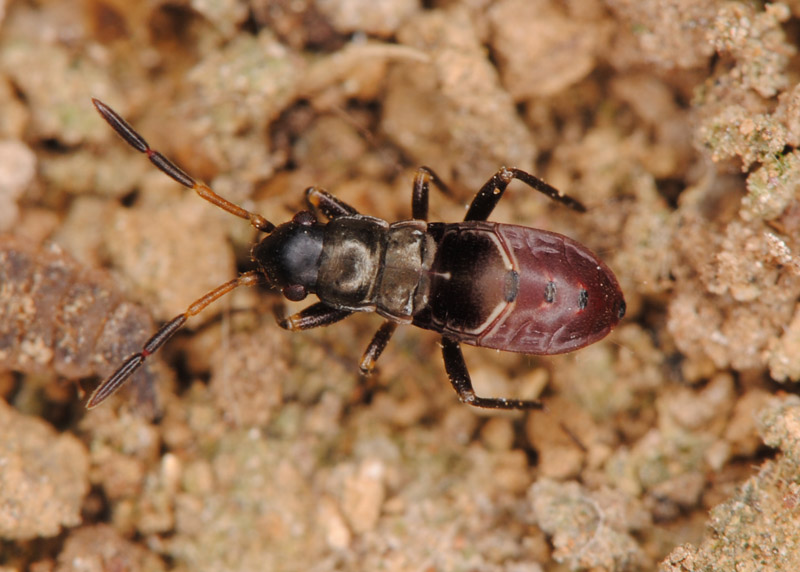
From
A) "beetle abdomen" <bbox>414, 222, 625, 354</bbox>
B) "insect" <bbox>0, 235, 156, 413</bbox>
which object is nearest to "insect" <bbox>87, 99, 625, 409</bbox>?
"beetle abdomen" <bbox>414, 222, 625, 354</bbox>

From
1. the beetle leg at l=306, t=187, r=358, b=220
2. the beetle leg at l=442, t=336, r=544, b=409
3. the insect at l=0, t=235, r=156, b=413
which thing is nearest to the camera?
the insect at l=0, t=235, r=156, b=413

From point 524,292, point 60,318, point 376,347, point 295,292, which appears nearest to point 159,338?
point 60,318

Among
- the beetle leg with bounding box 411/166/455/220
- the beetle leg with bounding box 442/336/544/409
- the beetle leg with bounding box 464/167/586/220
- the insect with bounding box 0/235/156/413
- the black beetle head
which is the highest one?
the beetle leg with bounding box 464/167/586/220

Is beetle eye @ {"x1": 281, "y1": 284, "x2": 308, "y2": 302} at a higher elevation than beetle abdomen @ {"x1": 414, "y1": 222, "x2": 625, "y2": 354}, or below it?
below

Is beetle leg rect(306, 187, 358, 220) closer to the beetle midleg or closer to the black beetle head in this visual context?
the black beetle head

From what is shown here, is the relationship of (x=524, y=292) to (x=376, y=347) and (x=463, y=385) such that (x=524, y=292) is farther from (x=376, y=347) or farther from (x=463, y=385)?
(x=376, y=347)

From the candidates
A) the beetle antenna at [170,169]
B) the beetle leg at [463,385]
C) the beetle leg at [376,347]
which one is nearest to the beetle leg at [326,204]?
the beetle antenna at [170,169]

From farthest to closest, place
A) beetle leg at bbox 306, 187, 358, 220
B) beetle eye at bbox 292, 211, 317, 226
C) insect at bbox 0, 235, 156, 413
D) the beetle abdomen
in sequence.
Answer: beetle leg at bbox 306, 187, 358, 220, beetle eye at bbox 292, 211, 317, 226, insect at bbox 0, 235, 156, 413, the beetle abdomen

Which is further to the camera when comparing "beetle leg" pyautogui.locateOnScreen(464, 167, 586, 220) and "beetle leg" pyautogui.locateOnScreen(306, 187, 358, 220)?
"beetle leg" pyautogui.locateOnScreen(306, 187, 358, 220)
